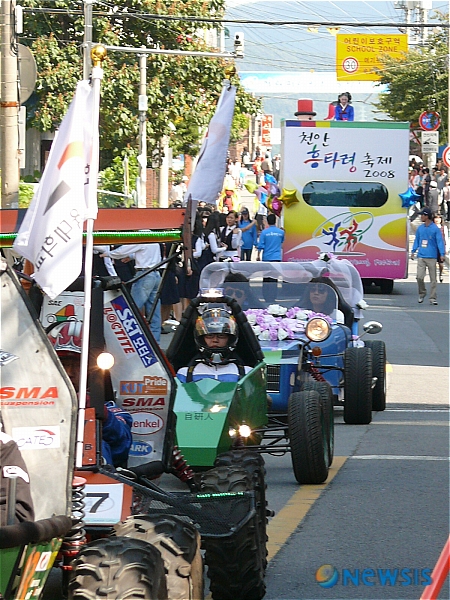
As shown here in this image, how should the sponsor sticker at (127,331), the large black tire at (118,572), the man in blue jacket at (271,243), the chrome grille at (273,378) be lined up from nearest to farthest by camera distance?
the large black tire at (118,572) < the sponsor sticker at (127,331) < the chrome grille at (273,378) < the man in blue jacket at (271,243)

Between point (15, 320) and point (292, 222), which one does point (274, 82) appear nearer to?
point (292, 222)

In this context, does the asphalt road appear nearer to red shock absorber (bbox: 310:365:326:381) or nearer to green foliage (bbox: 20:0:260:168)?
red shock absorber (bbox: 310:365:326:381)

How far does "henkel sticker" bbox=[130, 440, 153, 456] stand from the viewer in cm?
724

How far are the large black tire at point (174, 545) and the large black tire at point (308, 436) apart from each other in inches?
146

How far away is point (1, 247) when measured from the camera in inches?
211

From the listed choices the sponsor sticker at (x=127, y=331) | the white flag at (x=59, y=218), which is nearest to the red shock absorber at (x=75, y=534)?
the white flag at (x=59, y=218)

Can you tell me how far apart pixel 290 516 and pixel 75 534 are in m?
3.32

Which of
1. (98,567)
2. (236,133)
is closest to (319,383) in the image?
(98,567)

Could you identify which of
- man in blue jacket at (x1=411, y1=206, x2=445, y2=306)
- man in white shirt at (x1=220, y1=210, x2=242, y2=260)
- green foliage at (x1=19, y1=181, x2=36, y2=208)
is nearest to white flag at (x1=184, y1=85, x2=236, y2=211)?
man in blue jacket at (x1=411, y1=206, x2=445, y2=306)

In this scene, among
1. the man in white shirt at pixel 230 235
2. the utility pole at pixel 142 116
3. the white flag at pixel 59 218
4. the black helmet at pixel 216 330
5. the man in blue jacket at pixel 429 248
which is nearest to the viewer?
the white flag at pixel 59 218

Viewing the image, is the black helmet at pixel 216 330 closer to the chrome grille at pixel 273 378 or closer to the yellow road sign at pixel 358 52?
the chrome grille at pixel 273 378

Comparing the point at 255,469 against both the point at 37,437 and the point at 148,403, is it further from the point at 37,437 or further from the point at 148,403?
the point at 37,437

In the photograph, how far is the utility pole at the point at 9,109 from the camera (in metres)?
14.9

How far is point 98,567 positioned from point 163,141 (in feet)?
126
